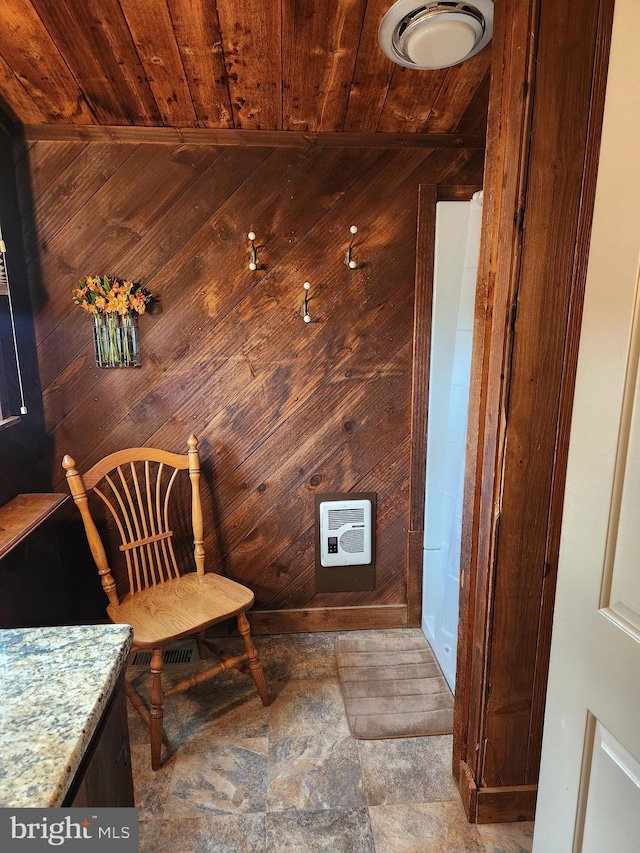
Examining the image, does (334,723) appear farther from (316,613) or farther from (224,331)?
(224,331)

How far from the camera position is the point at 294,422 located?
2.26 meters

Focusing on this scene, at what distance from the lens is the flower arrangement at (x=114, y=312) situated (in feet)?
6.69

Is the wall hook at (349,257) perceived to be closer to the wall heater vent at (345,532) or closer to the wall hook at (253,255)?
the wall hook at (253,255)

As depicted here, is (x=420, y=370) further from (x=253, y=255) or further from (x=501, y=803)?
(x=501, y=803)

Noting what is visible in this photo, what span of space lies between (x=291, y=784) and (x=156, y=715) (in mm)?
512

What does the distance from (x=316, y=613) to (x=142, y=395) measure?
4.37 ft

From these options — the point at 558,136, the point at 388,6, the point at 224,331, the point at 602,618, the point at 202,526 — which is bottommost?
the point at 202,526

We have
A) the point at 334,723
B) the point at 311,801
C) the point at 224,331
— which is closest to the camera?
the point at 311,801

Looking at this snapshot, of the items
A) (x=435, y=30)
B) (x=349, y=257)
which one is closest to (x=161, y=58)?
(x=435, y=30)

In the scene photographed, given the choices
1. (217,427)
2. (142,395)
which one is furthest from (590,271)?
(142,395)

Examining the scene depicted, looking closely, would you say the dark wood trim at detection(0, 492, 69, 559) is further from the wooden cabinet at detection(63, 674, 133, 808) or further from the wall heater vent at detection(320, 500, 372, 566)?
the wall heater vent at detection(320, 500, 372, 566)

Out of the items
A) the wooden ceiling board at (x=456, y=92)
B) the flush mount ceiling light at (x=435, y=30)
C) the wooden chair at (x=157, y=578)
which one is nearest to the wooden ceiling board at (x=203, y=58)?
the flush mount ceiling light at (x=435, y=30)

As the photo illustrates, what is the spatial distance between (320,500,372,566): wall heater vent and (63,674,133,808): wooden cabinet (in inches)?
54.9

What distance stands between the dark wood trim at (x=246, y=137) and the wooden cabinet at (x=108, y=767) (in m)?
1.97
